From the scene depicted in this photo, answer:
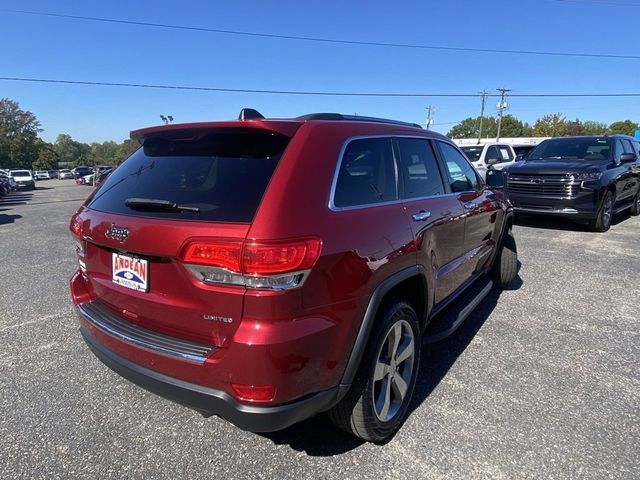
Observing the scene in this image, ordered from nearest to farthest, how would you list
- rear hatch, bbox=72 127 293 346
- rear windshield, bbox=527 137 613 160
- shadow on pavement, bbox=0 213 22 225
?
rear hatch, bbox=72 127 293 346 < rear windshield, bbox=527 137 613 160 < shadow on pavement, bbox=0 213 22 225

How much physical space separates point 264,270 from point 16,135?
390ft

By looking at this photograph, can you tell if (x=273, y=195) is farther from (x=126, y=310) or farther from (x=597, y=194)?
(x=597, y=194)

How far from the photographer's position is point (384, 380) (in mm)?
2539

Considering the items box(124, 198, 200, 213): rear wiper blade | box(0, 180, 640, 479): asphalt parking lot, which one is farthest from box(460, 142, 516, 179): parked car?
box(124, 198, 200, 213): rear wiper blade

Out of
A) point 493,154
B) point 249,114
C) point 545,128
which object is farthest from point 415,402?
point 545,128

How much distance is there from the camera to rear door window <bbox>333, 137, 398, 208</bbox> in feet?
7.38

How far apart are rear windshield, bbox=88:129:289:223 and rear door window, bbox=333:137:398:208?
14.1 inches

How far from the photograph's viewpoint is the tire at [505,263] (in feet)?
16.5

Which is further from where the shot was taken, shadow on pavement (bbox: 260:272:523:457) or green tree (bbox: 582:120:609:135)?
green tree (bbox: 582:120:609:135)

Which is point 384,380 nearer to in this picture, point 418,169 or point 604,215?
point 418,169

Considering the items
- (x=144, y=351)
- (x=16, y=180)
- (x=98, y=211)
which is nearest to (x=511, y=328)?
(x=144, y=351)

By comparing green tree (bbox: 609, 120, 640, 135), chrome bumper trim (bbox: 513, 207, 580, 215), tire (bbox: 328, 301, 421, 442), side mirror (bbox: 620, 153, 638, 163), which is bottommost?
tire (bbox: 328, 301, 421, 442)

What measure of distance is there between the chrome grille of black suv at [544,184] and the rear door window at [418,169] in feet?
22.0

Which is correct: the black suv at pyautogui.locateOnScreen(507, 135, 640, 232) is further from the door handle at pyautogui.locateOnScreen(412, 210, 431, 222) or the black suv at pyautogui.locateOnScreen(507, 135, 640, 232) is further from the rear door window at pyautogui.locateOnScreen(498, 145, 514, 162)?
the door handle at pyautogui.locateOnScreen(412, 210, 431, 222)
